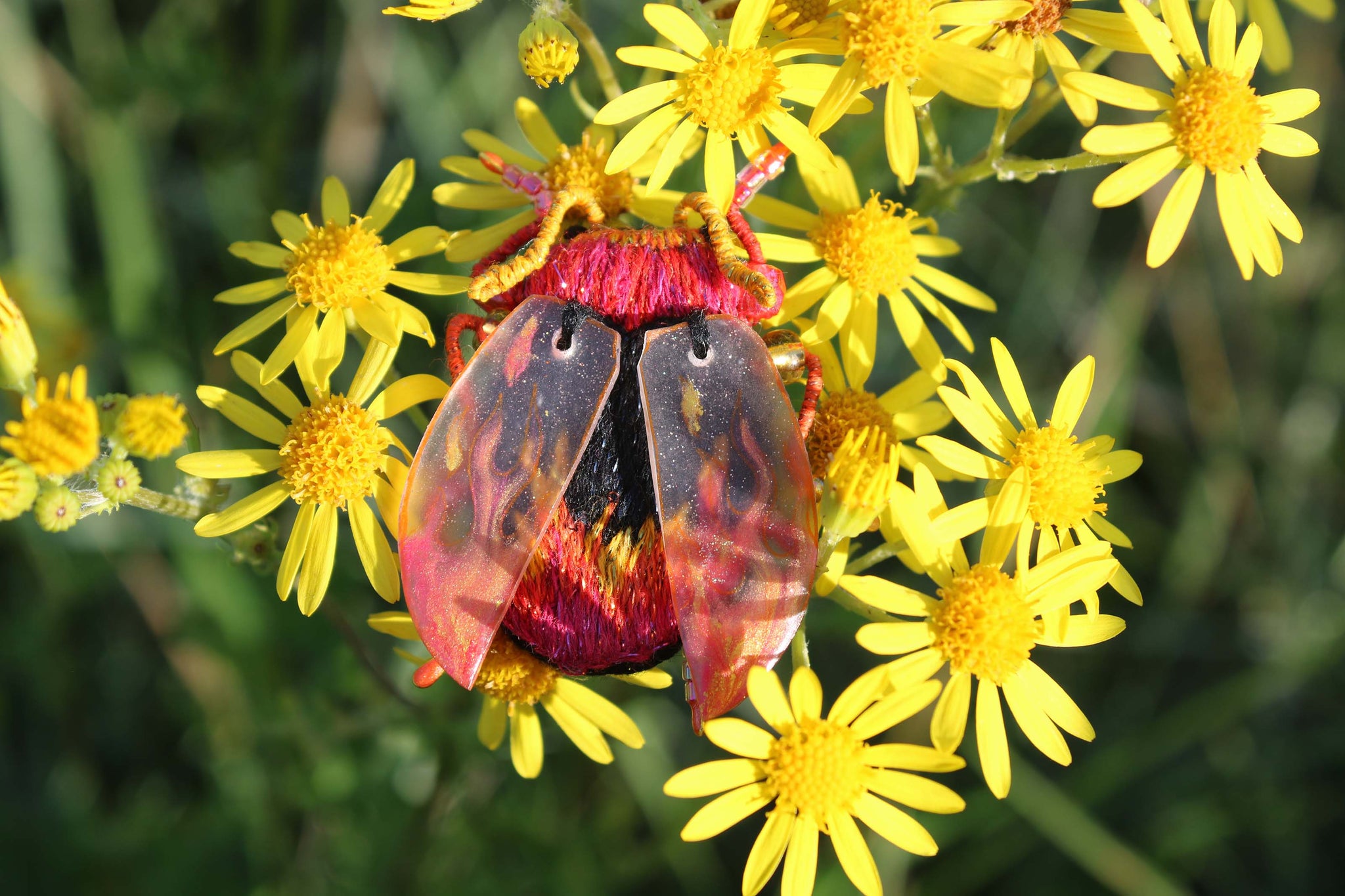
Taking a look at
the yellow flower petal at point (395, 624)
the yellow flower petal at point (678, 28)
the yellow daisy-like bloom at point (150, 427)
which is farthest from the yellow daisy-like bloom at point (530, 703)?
the yellow flower petal at point (678, 28)

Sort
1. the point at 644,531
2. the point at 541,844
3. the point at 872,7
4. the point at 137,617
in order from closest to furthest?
the point at 644,531
the point at 872,7
the point at 541,844
the point at 137,617

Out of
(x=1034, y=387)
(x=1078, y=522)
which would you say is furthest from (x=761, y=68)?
(x=1034, y=387)

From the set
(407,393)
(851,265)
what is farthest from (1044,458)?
(407,393)

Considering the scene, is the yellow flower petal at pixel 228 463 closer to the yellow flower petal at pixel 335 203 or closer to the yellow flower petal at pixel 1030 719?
the yellow flower petal at pixel 335 203

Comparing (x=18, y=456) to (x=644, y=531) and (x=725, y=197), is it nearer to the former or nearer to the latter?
(x=644, y=531)

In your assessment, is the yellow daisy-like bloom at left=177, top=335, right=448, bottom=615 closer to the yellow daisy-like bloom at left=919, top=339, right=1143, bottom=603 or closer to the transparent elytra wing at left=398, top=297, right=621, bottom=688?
the transparent elytra wing at left=398, top=297, right=621, bottom=688

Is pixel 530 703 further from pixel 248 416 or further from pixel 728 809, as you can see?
pixel 248 416
